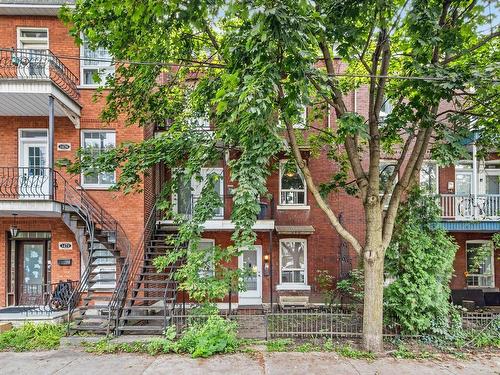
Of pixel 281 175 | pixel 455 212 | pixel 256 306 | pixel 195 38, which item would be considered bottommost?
pixel 256 306

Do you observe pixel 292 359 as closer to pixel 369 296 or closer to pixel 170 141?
pixel 369 296

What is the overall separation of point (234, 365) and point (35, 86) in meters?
9.34

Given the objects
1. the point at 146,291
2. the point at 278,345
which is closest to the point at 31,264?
the point at 146,291

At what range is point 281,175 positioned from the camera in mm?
13477

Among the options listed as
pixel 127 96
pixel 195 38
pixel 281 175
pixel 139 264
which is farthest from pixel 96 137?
pixel 281 175

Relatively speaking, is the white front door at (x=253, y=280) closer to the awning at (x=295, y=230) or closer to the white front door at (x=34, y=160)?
the awning at (x=295, y=230)

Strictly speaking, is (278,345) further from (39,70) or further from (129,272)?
(39,70)

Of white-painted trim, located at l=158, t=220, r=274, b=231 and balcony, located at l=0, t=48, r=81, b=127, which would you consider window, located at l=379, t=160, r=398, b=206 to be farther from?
balcony, located at l=0, t=48, r=81, b=127

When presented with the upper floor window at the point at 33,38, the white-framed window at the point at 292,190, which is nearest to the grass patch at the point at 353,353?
the white-framed window at the point at 292,190

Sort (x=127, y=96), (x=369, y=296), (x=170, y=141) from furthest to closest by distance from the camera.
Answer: (x=127, y=96) → (x=170, y=141) → (x=369, y=296)

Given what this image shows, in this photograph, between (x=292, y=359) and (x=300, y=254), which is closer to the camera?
(x=292, y=359)

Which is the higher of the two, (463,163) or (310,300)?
(463,163)

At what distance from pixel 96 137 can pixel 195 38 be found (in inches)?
215

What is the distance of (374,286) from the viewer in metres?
7.66
